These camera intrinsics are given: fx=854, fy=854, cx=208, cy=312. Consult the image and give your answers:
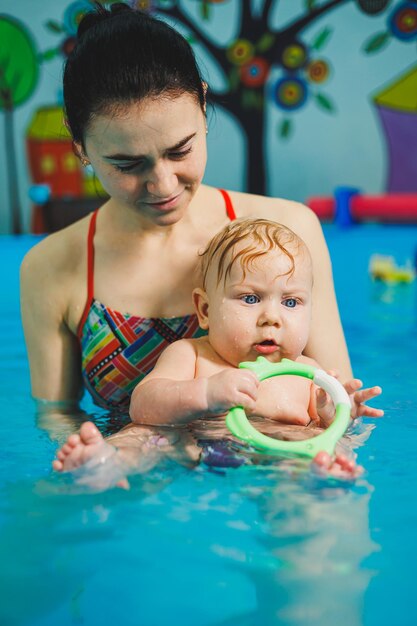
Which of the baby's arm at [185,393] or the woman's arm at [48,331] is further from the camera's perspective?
the woman's arm at [48,331]

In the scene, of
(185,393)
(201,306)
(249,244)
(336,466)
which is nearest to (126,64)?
(249,244)

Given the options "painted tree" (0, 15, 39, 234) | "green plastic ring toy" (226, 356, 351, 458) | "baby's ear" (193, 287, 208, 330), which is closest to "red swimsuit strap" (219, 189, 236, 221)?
"baby's ear" (193, 287, 208, 330)

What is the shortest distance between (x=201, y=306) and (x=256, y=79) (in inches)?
273

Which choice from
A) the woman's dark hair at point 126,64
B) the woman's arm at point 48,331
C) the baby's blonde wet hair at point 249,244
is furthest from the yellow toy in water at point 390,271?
the woman's dark hair at point 126,64

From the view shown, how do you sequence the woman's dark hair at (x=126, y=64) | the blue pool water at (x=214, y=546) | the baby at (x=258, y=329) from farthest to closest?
the baby at (x=258, y=329), the woman's dark hair at (x=126, y=64), the blue pool water at (x=214, y=546)

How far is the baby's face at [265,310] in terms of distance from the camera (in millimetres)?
2055

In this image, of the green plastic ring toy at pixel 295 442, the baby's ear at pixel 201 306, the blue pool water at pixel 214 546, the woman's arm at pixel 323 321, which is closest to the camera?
the blue pool water at pixel 214 546

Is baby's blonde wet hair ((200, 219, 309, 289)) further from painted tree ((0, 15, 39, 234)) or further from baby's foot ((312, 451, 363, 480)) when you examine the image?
painted tree ((0, 15, 39, 234))

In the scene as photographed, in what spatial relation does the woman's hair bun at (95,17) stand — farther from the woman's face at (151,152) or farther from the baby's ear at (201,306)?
the baby's ear at (201,306)

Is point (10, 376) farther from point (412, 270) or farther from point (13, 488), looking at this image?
point (412, 270)

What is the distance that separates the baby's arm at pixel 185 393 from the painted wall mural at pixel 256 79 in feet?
22.2

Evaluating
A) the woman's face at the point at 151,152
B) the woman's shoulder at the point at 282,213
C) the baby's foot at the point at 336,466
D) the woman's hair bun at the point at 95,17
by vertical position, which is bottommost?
the baby's foot at the point at 336,466

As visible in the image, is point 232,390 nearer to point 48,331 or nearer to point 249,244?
point 249,244

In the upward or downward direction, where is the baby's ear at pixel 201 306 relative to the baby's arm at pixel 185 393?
upward
